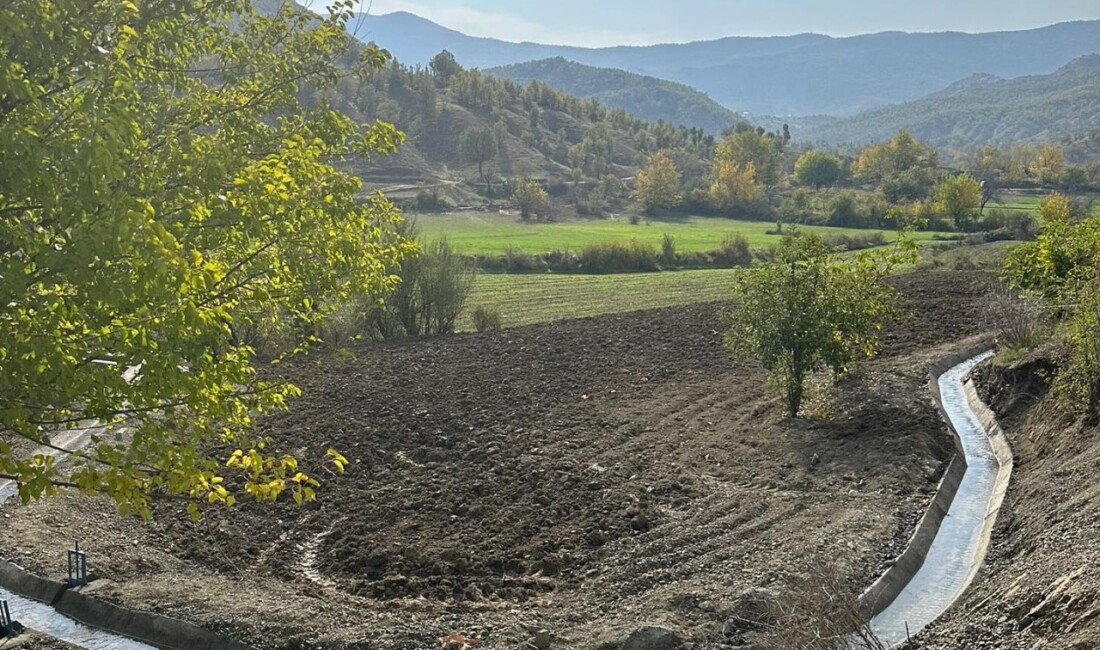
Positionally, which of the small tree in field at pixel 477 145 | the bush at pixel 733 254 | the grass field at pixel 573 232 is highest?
the small tree in field at pixel 477 145

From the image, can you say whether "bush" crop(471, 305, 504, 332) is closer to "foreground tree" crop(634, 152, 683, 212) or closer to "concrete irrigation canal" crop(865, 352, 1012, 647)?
"concrete irrigation canal" crop(865, 352, 1012, 647)

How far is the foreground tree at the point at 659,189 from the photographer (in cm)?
11431

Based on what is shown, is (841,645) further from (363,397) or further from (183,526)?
(363,397)

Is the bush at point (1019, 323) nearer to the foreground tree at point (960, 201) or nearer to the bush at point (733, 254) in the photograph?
the bush at point (733, 254)

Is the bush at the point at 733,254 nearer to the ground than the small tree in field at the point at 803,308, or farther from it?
nearer to the ground

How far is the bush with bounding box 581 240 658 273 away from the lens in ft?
186

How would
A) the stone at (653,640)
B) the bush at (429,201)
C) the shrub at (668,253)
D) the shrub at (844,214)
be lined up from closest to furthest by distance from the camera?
the stone at (653,640) → the shrub at (668,253) → the shrub at (844,214) → the bush at (429,201)

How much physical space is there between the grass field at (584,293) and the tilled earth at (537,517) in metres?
16.3

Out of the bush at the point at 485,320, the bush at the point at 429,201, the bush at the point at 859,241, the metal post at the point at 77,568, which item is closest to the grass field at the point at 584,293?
the bush at the point at 485,320

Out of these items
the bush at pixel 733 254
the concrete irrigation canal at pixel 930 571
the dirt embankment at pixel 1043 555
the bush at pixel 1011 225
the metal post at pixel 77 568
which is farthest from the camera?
the bush at pixel 1011 225

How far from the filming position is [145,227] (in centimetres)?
632

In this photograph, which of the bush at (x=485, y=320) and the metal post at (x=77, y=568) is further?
the bush at (x=485, y=320)

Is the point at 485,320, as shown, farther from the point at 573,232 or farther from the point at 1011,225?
the point at 573,232

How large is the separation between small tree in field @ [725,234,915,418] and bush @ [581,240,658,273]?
37.5 meters
